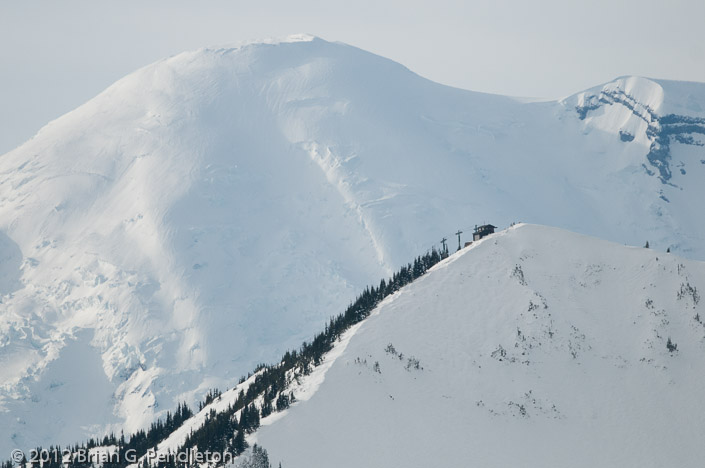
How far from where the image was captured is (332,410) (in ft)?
562

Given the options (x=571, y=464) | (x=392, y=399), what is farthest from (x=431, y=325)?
(x=571, y=464)

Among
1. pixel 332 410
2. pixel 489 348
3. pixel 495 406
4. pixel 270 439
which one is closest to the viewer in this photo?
pixel 270 439

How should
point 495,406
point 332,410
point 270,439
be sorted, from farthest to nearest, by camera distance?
point 495,406, point 332,410, point 270,439

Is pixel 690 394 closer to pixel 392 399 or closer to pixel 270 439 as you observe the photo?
pixel 392 399

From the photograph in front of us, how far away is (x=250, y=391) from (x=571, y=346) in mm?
58284
